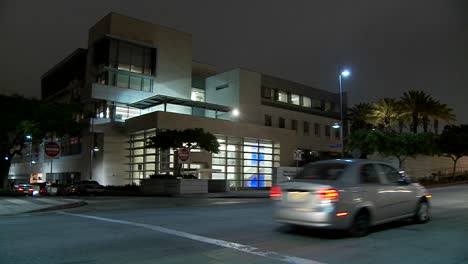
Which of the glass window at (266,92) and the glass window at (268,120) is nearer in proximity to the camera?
the glass window at (268,120)

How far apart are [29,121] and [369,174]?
106 feet

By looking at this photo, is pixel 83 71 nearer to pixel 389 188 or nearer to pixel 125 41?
pixel 125 41

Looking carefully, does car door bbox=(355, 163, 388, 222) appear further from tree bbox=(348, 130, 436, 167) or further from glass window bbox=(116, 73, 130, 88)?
glass window bbox=(116, 73, 130, 88)

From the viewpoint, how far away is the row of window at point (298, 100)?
58547 mm

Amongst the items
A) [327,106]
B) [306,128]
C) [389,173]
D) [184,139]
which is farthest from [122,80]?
[389,173]

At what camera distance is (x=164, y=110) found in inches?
1789

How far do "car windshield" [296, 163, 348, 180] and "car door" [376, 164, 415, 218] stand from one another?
1242 millimetres

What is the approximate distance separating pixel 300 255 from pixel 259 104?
157ft

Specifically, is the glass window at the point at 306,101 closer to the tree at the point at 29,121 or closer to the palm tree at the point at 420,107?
the palm tree at the point at 420,107

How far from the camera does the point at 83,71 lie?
189 ft

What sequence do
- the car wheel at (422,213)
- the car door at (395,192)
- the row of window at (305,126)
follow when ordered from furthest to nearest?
the row of window at (305,126)
the car wheel at (422,213)
the car door at (395,192)

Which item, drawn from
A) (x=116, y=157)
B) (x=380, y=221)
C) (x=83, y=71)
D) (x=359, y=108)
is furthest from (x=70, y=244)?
(x=359, y=108)

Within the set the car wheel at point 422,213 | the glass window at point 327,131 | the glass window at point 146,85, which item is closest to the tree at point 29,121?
the glass window at point 146,85

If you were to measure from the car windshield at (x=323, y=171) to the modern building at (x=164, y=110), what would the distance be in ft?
104
